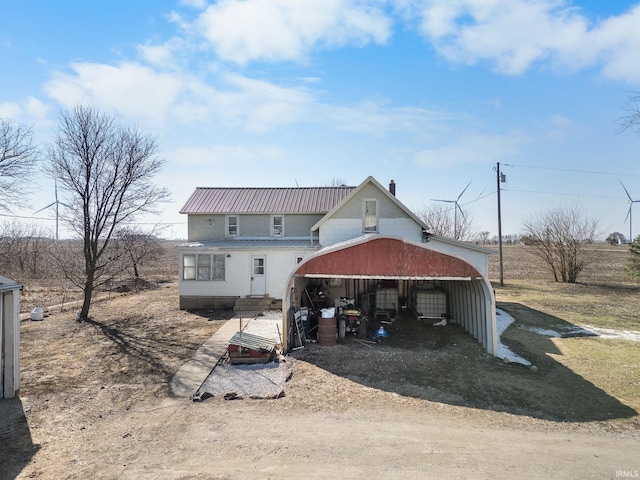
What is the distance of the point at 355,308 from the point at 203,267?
392 inches

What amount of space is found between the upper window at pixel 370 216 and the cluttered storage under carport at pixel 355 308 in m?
3.05

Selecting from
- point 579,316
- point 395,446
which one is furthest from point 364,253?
point 579,316

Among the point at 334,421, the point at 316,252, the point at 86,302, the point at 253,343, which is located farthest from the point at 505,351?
the point at 86,302

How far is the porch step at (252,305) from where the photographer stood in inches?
741

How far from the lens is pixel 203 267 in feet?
65.6

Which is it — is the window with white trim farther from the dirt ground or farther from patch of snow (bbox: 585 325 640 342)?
patch of snow (bbox: 585 325 640 342)

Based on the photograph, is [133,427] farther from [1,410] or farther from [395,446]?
[395,446]

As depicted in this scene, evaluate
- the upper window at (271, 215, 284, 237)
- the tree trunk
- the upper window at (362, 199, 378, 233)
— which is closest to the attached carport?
the upper window at (362, 199, 378, 233)

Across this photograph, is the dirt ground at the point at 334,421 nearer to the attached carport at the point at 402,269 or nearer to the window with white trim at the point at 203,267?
the attached carport at the point at 402,269

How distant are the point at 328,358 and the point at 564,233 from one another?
1174 inches

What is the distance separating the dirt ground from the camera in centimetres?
565

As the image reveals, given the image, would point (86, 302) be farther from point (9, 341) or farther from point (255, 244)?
point (9, 341)

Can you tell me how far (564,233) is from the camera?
102ft

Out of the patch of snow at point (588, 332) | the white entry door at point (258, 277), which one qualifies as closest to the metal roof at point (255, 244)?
the white entry door at point (258, 277)
